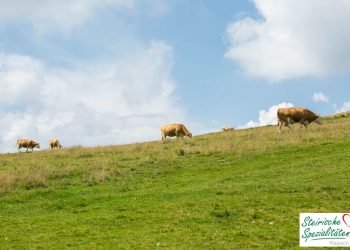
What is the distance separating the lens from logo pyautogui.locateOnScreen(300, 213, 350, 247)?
44.7 feet

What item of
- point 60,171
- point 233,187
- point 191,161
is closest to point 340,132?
point 191,161

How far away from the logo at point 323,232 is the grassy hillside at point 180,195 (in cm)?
67

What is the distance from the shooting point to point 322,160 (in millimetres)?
25719

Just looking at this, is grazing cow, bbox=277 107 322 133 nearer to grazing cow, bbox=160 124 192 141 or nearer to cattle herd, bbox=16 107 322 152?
cattle herd, bbox=16 107 322 152

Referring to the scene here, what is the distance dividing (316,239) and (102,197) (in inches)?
424

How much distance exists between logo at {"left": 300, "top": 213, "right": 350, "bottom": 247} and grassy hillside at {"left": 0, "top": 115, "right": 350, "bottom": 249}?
2.20 feet

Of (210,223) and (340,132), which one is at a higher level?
(340,132)

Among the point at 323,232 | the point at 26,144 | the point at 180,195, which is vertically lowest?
the point at 323,232

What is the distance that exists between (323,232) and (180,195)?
8112 millimetres

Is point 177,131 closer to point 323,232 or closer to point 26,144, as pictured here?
point 26,144

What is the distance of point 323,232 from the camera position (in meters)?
13.7

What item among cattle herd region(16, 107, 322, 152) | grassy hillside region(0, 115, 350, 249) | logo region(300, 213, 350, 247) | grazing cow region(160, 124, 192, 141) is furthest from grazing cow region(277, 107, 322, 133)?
logo region(300, 213, 350, 247)

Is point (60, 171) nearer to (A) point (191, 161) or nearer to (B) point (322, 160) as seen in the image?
(A) point (191, 161)

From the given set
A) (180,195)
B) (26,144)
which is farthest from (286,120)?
(26,144)
